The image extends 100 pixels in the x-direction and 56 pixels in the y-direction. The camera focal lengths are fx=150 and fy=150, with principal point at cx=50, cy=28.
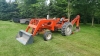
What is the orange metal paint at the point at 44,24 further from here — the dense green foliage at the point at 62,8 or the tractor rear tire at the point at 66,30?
the dense green foliage at the point at 62,8

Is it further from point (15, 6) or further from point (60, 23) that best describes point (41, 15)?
point (60, 23)

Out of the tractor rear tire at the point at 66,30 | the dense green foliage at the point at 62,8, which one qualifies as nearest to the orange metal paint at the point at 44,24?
the tractor rear tire at the point at 66,30

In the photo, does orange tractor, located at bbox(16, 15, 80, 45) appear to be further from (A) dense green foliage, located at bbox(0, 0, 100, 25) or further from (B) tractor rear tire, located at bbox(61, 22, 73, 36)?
(A) dense green foliage, located at bbox(0, 0, 100, 25)

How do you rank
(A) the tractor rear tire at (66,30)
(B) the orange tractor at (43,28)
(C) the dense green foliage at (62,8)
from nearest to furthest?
(B) the orange tractor at (43,28) < (A) the tractor rear tire at (66,30) < (C) the dense green foliage at (62,8)

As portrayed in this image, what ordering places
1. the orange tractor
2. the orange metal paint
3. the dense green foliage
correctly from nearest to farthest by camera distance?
the orange tractor, the orange metal paint, the dense green foliage

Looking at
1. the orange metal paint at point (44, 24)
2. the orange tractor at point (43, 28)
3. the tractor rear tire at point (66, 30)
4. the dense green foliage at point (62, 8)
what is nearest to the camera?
the orange tractor at point (43, 28)

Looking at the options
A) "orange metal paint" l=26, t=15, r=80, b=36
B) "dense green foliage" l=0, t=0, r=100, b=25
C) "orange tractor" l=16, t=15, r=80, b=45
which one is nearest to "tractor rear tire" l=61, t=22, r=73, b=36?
"orange tractor" l=16, t=15, r=80, b=45

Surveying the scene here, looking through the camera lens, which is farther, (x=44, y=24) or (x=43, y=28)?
(x=43, y=28)

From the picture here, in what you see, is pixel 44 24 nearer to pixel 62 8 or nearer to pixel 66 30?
pixel 66 30

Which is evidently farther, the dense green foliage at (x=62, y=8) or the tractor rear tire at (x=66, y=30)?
the dense green foliage at (x=62, y=8)

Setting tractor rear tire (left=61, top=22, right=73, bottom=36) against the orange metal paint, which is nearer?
the orange metal paint

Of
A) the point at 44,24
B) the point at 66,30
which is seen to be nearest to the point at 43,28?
the point at 44,24

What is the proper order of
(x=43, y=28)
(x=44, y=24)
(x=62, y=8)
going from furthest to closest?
1. (x=62, y=8)
2. (x=43, y=28)
3. (x=44, y=24)

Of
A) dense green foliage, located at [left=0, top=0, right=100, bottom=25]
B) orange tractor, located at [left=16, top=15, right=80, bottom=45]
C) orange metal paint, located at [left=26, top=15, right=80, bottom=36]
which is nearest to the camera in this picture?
orange tractor, located at [left=16, top=15, right=80, bottom=45]
